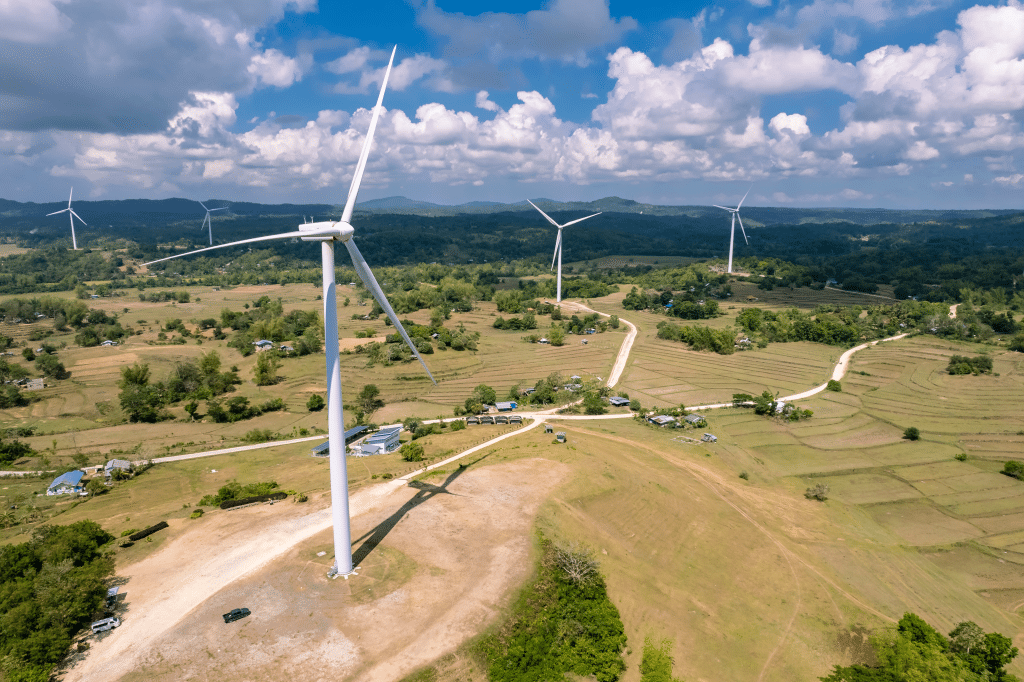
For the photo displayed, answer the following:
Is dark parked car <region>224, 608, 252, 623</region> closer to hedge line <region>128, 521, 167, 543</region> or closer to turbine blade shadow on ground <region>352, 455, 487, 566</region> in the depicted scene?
turbine blade shadow on ground <region>352, 455, 487, 566</region>

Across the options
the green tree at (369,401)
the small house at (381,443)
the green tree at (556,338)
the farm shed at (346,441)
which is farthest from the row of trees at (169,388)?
the green tree at (556,338)

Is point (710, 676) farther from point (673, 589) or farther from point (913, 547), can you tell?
point (913, 547)

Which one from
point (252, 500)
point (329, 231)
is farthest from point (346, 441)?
point (329, 231)

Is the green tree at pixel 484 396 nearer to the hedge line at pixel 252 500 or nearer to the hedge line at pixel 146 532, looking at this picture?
the hedge line at pixel 252 500

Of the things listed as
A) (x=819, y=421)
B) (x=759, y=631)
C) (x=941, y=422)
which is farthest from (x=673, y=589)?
(x=941, y=422)

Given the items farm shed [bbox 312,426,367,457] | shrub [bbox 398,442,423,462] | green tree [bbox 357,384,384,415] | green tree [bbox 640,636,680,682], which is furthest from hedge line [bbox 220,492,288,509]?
green tree [bbox 357,384,384,415]
